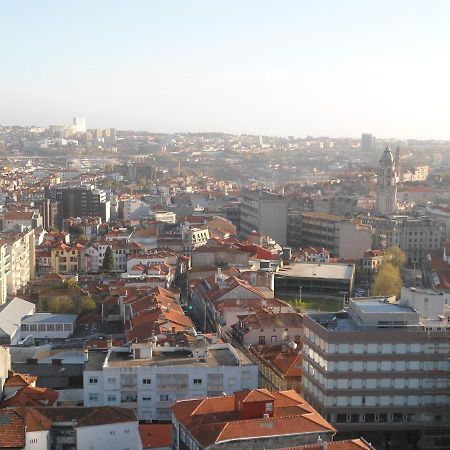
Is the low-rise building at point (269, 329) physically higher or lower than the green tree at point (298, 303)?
higher

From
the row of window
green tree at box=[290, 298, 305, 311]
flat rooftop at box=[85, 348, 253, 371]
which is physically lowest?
green tree at box=[290, 298, 305, 311]

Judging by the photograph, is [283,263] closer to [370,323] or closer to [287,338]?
[287,338]

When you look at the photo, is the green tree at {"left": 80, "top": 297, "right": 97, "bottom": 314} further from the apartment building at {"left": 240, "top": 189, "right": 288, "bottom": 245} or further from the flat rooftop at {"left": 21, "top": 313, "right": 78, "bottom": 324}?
the apartment building at {"left": 240, "top": 189, "right": 288, "bottom": 245}

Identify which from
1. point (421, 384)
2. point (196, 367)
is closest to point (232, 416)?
point (196, 367)

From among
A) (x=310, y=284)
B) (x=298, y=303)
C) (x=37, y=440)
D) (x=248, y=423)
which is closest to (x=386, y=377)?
(x=248, y=423)

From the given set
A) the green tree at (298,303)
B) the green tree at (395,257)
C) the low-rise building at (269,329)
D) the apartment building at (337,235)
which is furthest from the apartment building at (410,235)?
the low-rise building at (269,329)

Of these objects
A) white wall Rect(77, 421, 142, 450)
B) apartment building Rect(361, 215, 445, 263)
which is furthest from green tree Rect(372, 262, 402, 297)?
white wall Rect(77, 421, 142, 450)

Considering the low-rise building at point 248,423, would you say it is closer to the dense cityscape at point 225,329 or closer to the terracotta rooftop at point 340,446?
the dense cityscape at point 225,329

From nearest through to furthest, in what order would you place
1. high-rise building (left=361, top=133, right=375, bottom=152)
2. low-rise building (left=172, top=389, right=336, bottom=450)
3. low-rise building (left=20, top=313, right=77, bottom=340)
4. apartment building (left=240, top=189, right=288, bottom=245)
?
low-rise building (left=172, top=389, right=336, bottom=450)
low-rise building (left=20, top=313, right=77, bottom=340)
apartment building (left=240, top=189, right=288, bottom=245)
high-rise building (left=361, top=133, right=375, bottom=152)
